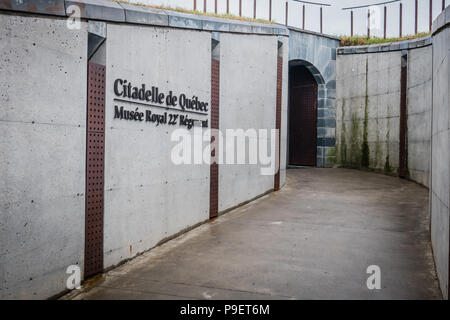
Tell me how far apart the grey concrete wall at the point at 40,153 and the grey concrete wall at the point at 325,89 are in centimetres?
1241

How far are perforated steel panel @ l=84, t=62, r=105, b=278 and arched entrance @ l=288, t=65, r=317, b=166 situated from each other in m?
12.6

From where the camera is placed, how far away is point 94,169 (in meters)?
6.14

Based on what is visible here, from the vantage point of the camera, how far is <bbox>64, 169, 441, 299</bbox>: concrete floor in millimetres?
5590

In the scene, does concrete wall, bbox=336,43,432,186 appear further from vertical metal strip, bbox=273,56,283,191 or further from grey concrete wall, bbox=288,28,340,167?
vertical metal strip, bbox=273,56,283,191

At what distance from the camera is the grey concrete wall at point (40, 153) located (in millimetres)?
4754

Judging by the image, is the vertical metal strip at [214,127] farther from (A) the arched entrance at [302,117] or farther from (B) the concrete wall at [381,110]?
(A) the arched entrance at [302,117]

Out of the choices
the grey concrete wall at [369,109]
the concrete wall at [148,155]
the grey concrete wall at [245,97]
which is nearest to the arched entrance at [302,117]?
the grey concrete wall at [369,109]

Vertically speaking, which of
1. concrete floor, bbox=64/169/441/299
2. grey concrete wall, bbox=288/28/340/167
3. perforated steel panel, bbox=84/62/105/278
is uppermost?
grey concrete wall, bbox=288/28/340/167

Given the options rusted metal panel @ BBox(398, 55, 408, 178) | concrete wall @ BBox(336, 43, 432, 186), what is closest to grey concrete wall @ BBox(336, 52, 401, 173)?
concrete wall @ BBox(336, 43, 432, 186)

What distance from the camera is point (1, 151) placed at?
4660mm

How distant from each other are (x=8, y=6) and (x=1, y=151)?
1.65 metres

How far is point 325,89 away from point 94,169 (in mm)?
12941

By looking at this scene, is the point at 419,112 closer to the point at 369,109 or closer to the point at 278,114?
the point at 369,109
